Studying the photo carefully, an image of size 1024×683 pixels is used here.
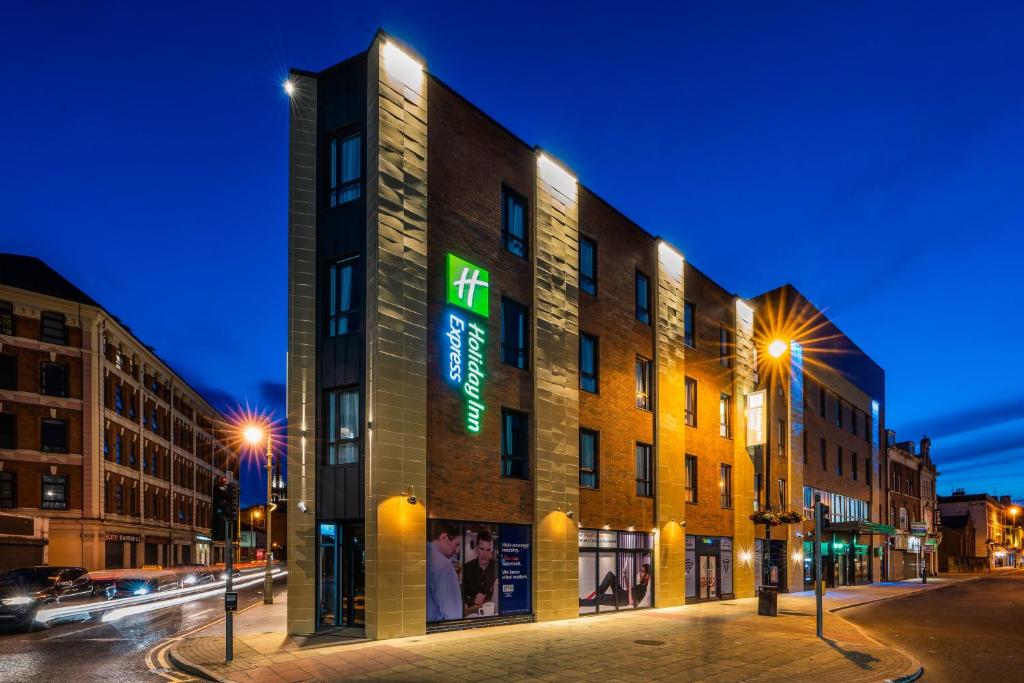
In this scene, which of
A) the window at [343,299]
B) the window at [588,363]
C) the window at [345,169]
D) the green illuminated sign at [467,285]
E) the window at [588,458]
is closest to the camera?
the window at [343,299]

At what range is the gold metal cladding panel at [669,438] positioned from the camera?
26.5 meters

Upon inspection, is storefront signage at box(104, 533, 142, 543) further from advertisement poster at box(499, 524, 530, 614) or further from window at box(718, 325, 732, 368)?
window at box(718, 325, 732, 368)

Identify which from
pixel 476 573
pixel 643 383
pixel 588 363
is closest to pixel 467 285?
pixel 588 363

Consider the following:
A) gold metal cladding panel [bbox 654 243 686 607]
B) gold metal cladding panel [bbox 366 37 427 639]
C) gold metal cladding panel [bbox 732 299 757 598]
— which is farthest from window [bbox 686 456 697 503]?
gold metal cladding panel [bbox 366 37 427 639]

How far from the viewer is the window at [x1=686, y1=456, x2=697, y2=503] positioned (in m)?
29.0

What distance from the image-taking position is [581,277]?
80.4ft

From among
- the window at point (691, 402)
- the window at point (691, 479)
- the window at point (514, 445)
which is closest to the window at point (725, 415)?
the window at point (691, 402)

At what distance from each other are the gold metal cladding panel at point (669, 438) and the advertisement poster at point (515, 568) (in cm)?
729

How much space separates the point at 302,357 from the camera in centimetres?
1838

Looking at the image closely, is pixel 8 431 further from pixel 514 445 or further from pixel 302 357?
pixel 514 445

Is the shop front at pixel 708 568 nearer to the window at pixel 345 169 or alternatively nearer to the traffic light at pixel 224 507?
the window at pixel 345 169

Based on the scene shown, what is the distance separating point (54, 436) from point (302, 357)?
31609 mm

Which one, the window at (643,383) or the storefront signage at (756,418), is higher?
the window at (643,383)

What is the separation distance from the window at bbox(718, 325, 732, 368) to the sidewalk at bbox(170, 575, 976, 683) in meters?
13.6
